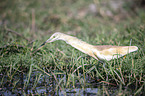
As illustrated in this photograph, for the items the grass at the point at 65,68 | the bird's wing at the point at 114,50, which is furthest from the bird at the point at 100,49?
the grass at the point at 65,68

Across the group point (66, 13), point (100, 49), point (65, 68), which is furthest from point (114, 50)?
point (66, 13)

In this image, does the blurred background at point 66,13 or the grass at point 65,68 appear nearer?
the grass at point 65,68

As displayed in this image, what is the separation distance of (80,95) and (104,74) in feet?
2.76

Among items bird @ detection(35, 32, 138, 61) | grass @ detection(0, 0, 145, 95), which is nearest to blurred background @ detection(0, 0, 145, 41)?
grass @ detection(0, 0, 145, 95)

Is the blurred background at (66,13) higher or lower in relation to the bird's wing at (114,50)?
higher

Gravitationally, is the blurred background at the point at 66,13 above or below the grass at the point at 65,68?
above

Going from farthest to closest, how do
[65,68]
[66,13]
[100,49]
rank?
1. [66,13]
2. [65,68]
3. [100,49]

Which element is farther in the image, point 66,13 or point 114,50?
point 66,13

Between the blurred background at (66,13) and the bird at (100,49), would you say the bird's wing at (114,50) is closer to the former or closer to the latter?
the bird at (100,49)

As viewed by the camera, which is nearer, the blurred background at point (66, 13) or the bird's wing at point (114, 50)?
the bird's wing at point (114, 50)

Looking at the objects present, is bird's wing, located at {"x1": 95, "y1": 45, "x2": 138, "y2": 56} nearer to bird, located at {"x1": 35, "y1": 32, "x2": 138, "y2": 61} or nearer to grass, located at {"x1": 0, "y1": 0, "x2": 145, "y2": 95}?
bird, located at {"x1": 35, "y1": 32, "x2": 138, "y2": 61}

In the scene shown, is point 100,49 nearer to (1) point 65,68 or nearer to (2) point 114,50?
(2) point 114,50

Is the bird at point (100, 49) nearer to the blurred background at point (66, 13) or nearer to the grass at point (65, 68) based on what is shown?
the grass at point (65, 68)

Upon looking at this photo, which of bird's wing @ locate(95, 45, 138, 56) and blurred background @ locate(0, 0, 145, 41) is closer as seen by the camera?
bird's wing @ locate(95, 45, 138, 56)
